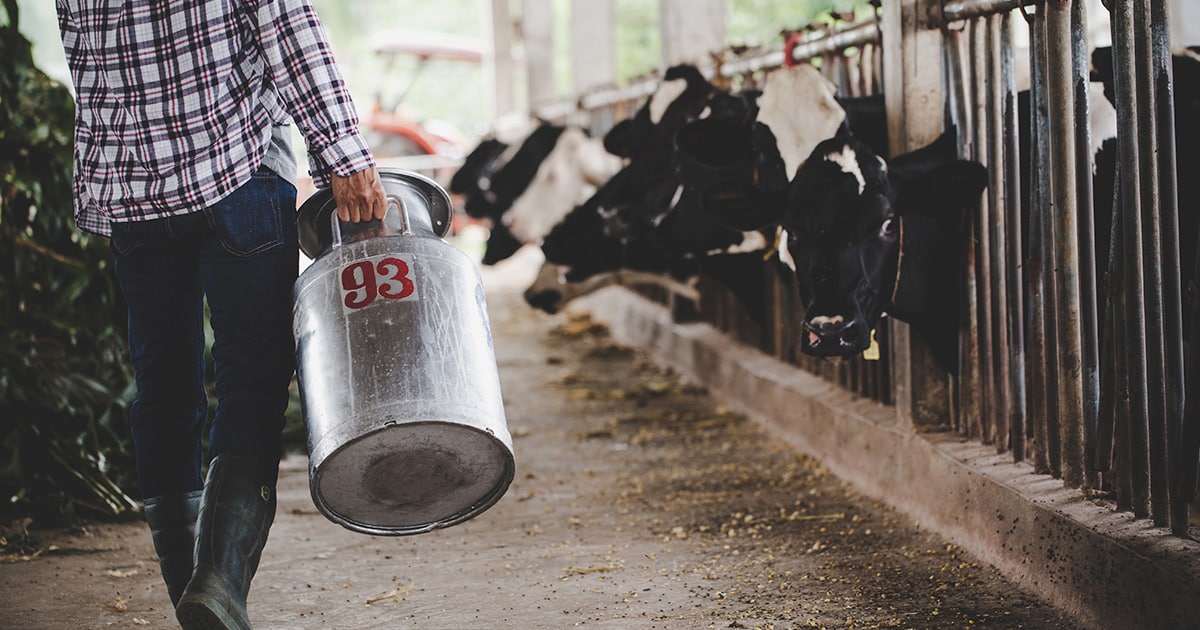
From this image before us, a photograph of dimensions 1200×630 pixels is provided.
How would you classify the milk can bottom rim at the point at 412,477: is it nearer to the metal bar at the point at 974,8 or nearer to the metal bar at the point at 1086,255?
the metal bar at the point at 1086,255

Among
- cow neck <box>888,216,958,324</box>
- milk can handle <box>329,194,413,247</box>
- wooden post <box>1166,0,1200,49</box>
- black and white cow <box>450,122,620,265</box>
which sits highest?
wooden post <box>1166,0,1200,49</box>

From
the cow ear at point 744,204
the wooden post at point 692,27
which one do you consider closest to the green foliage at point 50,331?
the cow ear at point 744,204

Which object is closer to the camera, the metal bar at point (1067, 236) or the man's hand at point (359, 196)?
the man's hand at point (359, 196)

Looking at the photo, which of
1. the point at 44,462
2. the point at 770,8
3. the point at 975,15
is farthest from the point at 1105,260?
the point at 770,8

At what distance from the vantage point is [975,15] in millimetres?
3570

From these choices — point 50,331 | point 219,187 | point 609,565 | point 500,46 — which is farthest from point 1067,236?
point 500,46

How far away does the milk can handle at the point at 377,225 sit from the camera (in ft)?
8.86

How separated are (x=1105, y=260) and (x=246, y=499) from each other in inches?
92.5

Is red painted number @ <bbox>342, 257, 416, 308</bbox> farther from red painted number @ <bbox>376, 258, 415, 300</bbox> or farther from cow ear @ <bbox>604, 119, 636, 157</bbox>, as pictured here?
cow ear @ <bbox>604, 119, 636, 157</bbox>

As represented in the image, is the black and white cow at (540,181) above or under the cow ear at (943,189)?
above

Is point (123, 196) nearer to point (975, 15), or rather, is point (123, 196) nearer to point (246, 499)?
point (246, 499)

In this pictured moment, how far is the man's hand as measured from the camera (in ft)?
8.60

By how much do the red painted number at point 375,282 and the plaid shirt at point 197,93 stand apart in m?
0.20

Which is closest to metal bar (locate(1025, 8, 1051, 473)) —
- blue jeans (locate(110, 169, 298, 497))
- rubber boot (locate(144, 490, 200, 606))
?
blue jeans (locate(110, 169, 298, 497))
